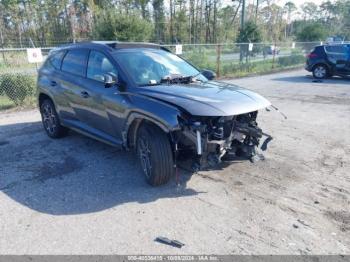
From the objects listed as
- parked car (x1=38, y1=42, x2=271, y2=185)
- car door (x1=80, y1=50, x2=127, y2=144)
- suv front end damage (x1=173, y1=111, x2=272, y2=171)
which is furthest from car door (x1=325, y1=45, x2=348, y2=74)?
car door (x1=80, y1=50, x2=127, y2=144)

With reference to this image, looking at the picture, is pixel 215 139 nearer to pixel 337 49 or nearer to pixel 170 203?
pixel 170 203

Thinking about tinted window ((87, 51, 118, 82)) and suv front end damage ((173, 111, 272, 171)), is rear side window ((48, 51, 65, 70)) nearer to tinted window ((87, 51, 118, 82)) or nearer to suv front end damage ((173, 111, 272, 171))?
tinted window ((87, 51, 118, 82))

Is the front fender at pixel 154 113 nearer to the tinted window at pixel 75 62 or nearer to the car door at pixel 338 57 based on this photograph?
the tinted window at pixel 75 62

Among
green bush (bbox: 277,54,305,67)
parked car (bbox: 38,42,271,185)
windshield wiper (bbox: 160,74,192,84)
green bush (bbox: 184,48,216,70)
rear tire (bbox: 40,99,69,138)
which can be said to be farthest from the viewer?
green bush (bbox: 277,54,305,67)

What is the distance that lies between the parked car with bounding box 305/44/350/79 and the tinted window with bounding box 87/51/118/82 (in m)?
13.5

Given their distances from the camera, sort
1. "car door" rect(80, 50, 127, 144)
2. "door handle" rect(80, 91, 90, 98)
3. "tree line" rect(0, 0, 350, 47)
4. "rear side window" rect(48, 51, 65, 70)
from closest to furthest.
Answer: "car door" rect(80, 50, 127, 144)
"door handle" rect(80, 91, 90, 98)
"rear side window" rect(48, 51, 65, 70)
"tree line" rect(0, 0, 350, 47)

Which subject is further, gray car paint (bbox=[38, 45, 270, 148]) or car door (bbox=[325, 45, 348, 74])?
car door (bbox=[325, 45, 348, 74])

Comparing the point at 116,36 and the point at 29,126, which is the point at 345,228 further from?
the point at 116,36

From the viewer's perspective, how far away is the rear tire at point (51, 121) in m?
6.30

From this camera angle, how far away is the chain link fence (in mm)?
10037

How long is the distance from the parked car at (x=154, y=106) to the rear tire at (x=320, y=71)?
12.3m

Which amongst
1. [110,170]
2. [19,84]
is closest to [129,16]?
[19,84]

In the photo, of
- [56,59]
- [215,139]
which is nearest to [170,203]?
[215,139]

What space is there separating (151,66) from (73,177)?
A: 1941 millimetres
